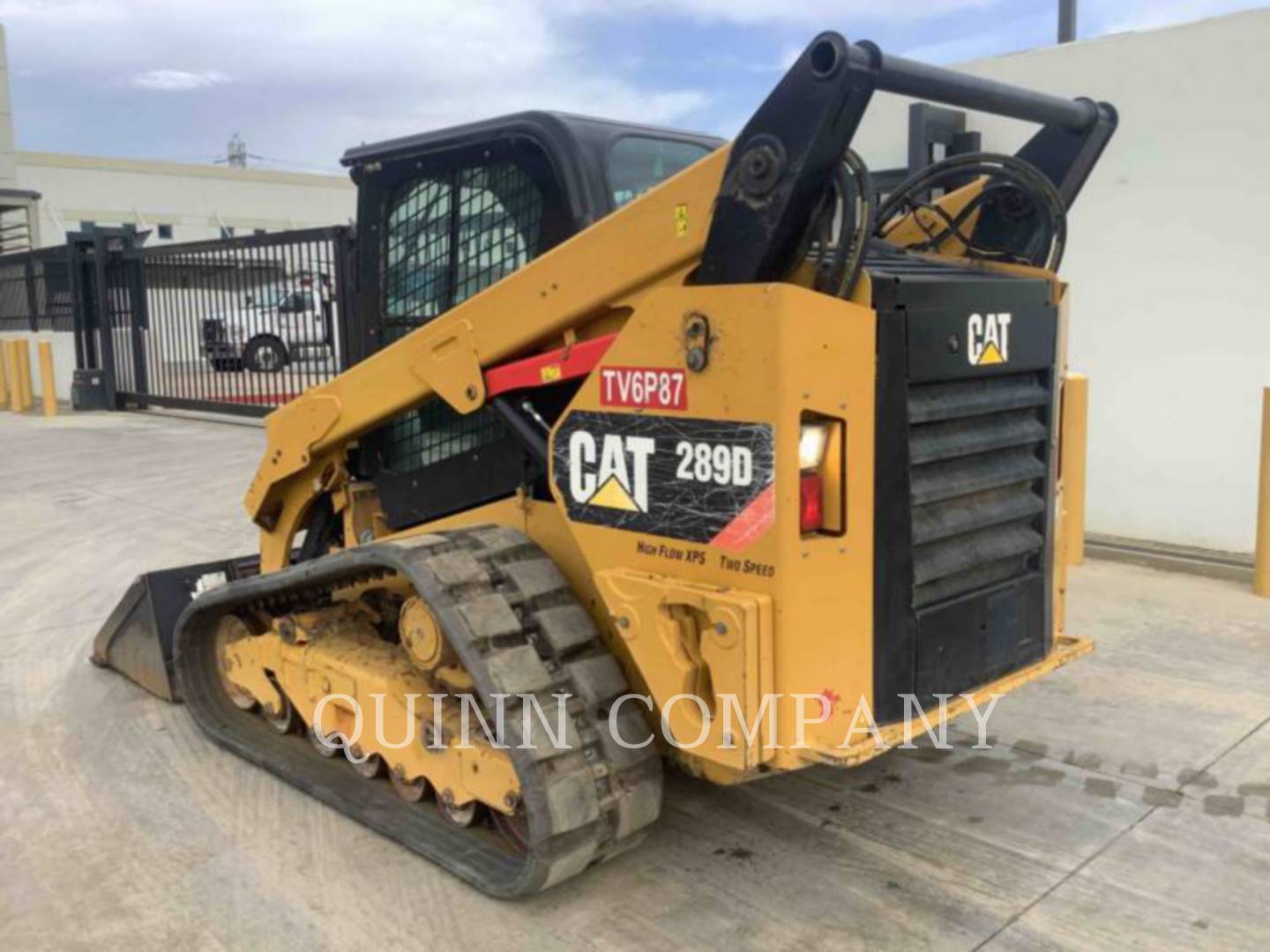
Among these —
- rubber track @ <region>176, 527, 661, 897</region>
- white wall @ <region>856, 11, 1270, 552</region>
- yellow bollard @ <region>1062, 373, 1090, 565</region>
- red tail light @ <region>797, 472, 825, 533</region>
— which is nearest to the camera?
red tail light @ <region>797, 472, 825, 533</region>

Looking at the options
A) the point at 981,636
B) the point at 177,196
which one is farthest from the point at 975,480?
the point at 177,196

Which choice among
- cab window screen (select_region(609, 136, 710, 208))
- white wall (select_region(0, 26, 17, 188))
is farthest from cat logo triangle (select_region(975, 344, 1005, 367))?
white wall (select_region(0, 26, 17, 188))

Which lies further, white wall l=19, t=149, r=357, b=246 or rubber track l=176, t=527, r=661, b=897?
white wall l=19, t=149, r=357, b=246

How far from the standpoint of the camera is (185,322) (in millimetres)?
16750

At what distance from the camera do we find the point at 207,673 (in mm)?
4648

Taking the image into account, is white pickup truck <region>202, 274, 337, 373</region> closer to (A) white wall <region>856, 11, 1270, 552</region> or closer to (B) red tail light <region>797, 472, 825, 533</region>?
(A) white wall <region>856, 11, 1270, 552</region>

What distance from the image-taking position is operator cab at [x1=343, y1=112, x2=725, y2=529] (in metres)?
3.46

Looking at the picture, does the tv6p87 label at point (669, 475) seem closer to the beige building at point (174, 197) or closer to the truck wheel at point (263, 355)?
the truck wheel at point (263, 355)

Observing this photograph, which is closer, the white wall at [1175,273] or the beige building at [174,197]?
the white wall at [1175,273]

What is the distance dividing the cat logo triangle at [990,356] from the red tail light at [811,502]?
0.68m

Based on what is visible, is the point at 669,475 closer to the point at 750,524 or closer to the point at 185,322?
the point at 750,524

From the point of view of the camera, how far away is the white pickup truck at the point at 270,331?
14547mm

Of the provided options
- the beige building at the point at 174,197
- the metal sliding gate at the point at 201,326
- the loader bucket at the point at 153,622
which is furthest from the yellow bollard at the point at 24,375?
Answer: the beige building at the point at 174,197

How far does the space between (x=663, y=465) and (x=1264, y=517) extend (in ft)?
15.5
